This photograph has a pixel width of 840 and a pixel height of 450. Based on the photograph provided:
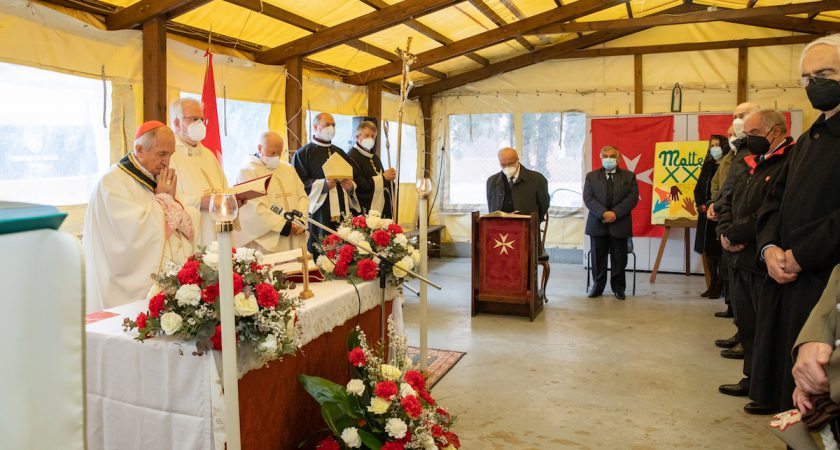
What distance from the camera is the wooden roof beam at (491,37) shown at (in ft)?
23.1

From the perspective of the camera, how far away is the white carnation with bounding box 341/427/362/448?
2004 mm

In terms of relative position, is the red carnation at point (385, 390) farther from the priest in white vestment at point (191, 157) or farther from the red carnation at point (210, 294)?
the priest in white vestment at point (191, 157)

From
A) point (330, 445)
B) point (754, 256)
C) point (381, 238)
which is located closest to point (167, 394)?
point (330, 445)

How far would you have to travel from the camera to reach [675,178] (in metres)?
7.60

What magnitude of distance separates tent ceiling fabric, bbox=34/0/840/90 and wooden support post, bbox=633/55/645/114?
28 cm

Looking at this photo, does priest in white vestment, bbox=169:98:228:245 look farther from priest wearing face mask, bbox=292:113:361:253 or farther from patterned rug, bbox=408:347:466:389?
patterned rug, bbox=408:347:466:389

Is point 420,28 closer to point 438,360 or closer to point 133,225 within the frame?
point 438,360

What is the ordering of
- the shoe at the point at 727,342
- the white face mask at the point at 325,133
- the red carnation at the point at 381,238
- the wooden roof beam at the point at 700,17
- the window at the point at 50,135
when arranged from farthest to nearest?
the wooden roof beam at the point at 700,17
the white face mask at the point at 325,133
the shoe at the point at 727,342
the window at the point at 50,135
the red carnation at the point at 381,238

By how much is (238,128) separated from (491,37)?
10.7 ft

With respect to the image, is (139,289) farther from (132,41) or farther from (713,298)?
(713,298)

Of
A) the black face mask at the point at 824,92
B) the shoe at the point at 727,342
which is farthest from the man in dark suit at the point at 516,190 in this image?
the black face mask at the point at 824,92

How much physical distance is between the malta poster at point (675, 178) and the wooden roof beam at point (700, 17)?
1.47m

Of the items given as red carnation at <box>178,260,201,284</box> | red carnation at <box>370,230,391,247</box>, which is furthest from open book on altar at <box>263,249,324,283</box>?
red carnation at <box>178,260,201,284</box>

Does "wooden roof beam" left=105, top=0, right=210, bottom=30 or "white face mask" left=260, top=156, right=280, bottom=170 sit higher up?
"wooden roof beam" left=105, top=0, right=210, bottom=30
